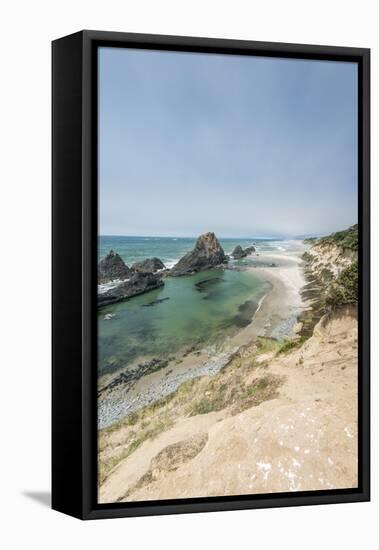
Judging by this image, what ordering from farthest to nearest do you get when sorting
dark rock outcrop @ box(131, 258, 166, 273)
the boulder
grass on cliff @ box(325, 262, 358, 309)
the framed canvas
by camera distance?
grass on cliff @ box(325, 262, 358, 309) → the boulder → dark rock outcrop @ box(131, 258, 166, 273) → the framed canvas

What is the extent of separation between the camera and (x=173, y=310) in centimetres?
605

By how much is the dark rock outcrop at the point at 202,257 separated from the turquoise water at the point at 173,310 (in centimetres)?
4

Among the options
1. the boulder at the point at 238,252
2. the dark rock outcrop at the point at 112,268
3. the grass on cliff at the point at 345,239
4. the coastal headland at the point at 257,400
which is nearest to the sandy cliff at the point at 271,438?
the coastal headland at the point at 257,400

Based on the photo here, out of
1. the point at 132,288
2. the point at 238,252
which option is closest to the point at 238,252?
the point at 238,252

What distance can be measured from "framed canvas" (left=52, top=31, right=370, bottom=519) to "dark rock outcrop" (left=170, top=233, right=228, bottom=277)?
0.01 metres

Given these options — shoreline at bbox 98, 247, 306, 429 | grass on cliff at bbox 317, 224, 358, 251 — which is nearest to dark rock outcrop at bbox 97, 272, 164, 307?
shoreline at bbox 98, 247, 306, 429

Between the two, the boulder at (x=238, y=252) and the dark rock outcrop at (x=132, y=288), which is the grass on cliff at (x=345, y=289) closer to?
the boulder at (x=238, y=252)

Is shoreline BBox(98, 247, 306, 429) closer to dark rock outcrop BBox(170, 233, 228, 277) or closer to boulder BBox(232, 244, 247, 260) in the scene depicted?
boulder BBox(232, 244, 247, 260)

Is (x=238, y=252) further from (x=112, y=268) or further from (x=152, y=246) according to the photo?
(x=112, y=268)

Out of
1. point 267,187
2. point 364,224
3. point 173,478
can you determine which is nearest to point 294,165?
point 267,187

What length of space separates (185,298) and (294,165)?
121 centimetres

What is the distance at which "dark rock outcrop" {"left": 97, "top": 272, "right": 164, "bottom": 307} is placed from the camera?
5.91m

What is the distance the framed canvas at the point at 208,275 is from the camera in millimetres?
5902

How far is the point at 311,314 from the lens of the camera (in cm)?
639
